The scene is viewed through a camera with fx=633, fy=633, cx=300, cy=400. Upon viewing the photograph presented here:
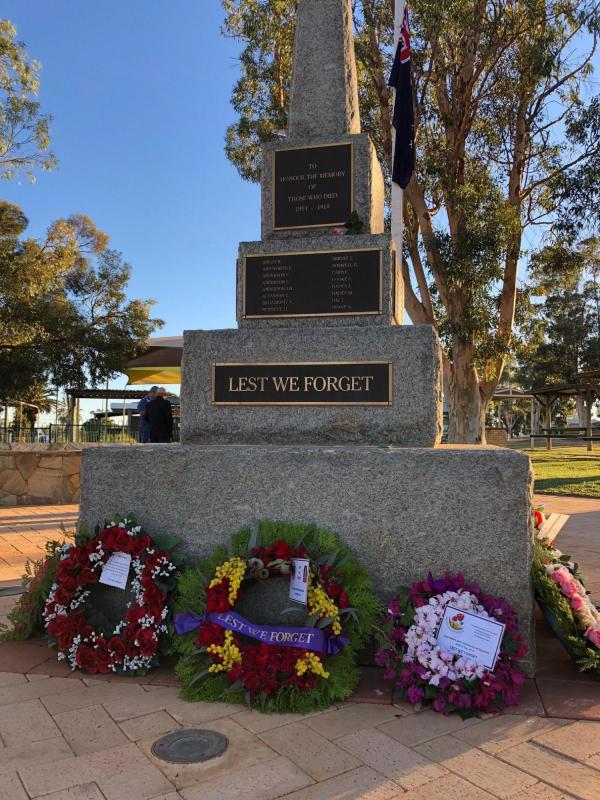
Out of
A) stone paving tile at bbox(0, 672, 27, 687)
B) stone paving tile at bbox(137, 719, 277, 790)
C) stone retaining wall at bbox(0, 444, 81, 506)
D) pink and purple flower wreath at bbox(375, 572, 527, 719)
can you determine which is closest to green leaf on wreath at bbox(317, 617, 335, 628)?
pink and purple flower wreath at bbox(375, 572, 527, 719)

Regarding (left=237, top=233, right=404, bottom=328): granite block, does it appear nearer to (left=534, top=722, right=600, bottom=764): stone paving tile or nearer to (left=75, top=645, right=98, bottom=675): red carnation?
(left=75, top=645, right=98, bottom=675): red carnation

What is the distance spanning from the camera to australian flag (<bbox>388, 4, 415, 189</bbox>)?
6.38 m

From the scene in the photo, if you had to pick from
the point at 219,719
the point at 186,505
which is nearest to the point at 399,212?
the point at 186,505

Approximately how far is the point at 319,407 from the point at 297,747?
2.00 meters

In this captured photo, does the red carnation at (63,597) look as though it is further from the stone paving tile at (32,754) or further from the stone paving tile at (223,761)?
the stone paving tile at (223,761)

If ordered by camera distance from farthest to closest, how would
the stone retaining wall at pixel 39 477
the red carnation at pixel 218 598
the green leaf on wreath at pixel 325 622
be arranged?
the stone retaining wall at pixel 39 477 → the red carnation at pixel 218 598 → the green leaf on wreath at pixel 325 622

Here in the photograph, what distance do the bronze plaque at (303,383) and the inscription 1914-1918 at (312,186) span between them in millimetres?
1109

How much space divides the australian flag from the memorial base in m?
4.44

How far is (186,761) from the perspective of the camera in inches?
92.8

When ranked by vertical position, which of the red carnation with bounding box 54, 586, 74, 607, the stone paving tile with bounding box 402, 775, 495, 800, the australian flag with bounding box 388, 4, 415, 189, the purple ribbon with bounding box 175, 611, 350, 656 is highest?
the australian flag with bounding box 388, 4, 415, 189

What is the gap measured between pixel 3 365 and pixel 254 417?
13.9 meters

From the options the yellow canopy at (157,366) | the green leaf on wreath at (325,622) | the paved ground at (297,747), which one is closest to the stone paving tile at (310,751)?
the paved ground at (297,747)

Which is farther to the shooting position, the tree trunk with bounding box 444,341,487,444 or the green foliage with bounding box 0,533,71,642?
the tree trunk with bounding box 444,341,487,444

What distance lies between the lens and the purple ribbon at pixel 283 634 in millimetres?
2967
